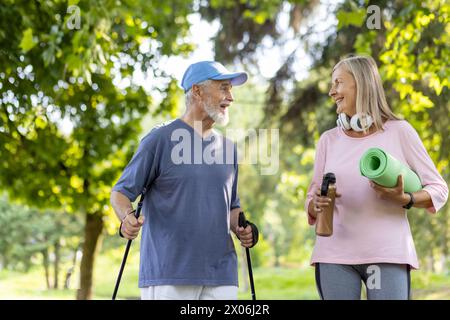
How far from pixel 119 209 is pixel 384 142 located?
1.14m

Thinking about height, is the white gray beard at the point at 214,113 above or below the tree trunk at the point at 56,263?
above

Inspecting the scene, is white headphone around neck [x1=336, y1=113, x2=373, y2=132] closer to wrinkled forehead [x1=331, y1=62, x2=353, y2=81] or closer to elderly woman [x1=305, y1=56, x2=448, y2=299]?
elderly woman [x1=305, y1=56, x2=448, y2=299]

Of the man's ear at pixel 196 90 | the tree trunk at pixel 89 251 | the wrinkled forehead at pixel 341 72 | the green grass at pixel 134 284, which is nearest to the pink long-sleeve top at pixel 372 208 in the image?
the wrinkled forehead at pixel 341 72

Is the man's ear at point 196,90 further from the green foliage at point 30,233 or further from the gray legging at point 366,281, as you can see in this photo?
the green foliage at point 30,233

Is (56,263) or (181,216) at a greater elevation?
(181,216)

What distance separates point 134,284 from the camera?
73.2ft

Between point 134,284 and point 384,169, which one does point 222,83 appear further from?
point 134,284

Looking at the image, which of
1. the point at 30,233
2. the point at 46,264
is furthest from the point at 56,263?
the point at 30,233

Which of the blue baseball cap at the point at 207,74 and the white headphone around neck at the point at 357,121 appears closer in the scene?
the white headphone around neck at the point at 357,121

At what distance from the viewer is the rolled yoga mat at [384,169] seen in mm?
2992

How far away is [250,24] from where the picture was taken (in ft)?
40.3

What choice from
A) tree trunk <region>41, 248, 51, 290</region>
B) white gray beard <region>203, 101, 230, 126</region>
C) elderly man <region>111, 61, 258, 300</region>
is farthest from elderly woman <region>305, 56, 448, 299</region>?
tree trunk <region>41, 248, 51, 290</region>

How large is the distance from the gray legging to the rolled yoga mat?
332 mm

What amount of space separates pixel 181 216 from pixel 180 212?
0.02 m
